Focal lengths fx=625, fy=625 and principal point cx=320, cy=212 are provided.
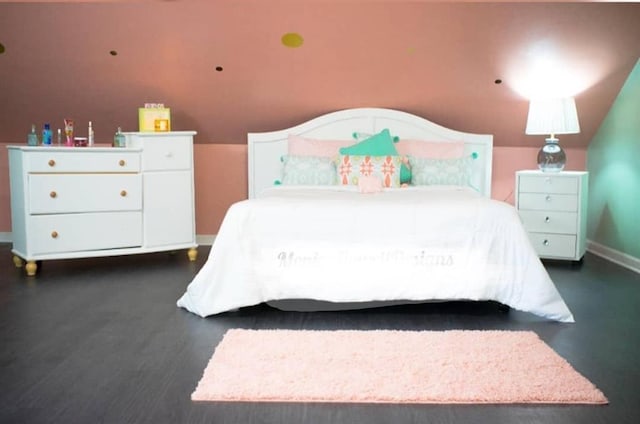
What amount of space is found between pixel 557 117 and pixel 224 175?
2.68 meters

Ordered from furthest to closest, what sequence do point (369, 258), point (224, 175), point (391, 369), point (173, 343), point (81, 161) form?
1. point (224, 175)
2. point (81, 161)
3. point (369, 258)
4. point (173, 343)
5. point (391, 369)

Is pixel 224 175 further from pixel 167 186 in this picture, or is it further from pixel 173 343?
pixel 173 343

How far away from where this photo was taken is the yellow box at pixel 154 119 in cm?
460

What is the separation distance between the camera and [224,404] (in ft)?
6.77

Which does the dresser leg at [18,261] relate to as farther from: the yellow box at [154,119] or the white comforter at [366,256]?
the white comforter at [366,256]

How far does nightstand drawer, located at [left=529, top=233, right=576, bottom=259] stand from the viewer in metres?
4.54

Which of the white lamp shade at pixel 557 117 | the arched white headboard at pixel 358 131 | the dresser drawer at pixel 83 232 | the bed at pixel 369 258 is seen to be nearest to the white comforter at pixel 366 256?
the bed at pixel 369 258

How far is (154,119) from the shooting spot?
461cm

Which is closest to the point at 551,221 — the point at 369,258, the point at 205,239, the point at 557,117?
the point at 557,117

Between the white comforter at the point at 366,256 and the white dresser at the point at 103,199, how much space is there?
150 centimetres

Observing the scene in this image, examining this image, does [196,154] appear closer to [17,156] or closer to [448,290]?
[17,156]

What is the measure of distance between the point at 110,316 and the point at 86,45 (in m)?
2.28

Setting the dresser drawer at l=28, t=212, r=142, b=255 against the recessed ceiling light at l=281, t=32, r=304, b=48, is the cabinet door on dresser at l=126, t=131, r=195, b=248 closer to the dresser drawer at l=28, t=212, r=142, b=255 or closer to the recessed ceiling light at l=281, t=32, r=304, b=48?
the dresser drawer at l=28, t=212, r=142, b=255

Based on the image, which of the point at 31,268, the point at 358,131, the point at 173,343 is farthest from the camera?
the point at 358,131
